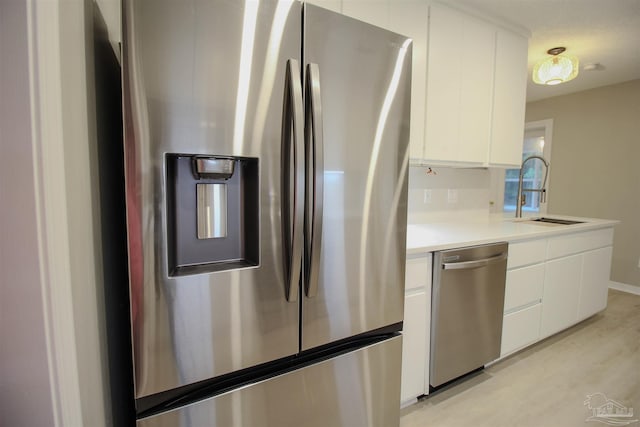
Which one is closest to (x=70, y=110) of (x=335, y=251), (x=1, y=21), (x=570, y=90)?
(x=1, y=21)

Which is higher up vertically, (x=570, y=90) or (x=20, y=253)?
(x=570, y=90)

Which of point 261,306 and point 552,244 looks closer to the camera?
point 261,306

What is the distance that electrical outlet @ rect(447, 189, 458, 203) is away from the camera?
243 cm

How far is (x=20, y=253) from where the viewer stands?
19.7 inches

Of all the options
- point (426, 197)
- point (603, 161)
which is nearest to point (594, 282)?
point (426, 197)

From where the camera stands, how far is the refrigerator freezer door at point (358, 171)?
37.7 inches

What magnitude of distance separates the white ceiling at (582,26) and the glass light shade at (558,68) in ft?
0.64

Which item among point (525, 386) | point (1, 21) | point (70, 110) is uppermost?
point (1, 21)

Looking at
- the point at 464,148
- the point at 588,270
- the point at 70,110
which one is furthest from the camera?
the point at 588,270

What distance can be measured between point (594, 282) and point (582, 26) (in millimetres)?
2085

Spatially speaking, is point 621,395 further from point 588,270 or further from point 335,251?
point 335,251

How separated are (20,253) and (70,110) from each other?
0.28 meters

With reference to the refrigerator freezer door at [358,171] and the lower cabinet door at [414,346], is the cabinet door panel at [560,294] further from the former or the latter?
the refrigerator freezer door at [358,171]

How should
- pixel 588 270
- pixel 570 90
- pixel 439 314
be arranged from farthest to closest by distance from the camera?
pixel 570 90
pixel 588 270
pixel 439 314
